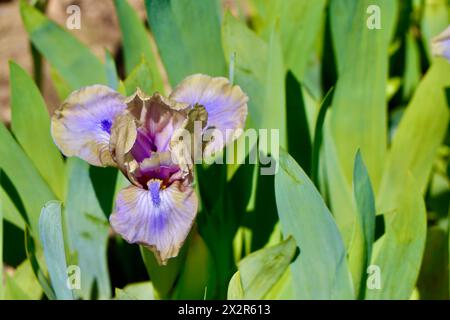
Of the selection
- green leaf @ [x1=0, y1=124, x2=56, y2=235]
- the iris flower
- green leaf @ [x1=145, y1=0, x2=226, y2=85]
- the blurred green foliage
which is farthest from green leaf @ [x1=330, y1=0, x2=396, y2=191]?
green leaf @ [x1=0, y1=124, x2=56, y2=235]

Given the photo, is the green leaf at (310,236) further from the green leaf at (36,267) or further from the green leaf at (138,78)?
the green leaf at (36,267)

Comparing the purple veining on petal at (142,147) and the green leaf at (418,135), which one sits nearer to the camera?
the purple veining on petal at (142,147)

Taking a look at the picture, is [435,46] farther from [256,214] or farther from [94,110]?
[94,110]

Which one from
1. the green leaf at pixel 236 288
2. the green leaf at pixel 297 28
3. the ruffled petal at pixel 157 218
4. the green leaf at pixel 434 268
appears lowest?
the green leaf at pixel 434 268

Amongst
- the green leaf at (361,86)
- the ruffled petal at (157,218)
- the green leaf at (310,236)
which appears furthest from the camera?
the green leaf at (361,86)

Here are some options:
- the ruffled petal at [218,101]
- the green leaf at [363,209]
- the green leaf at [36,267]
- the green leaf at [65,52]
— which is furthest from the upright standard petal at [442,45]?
the green leaf at [36,267]

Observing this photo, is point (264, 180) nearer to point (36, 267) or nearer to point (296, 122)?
point (296, 122)

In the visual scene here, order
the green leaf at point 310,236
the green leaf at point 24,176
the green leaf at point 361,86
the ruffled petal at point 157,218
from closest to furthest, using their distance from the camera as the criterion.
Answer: the ruffled petal at point 157,218, the green leaf at point 310,236, the green leaf at point 24,176, the green leaf at point 361,86

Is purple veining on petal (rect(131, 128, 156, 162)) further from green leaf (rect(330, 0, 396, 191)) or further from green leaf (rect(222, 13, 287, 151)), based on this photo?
green leaf (rect(330, 0, 396, 191))
